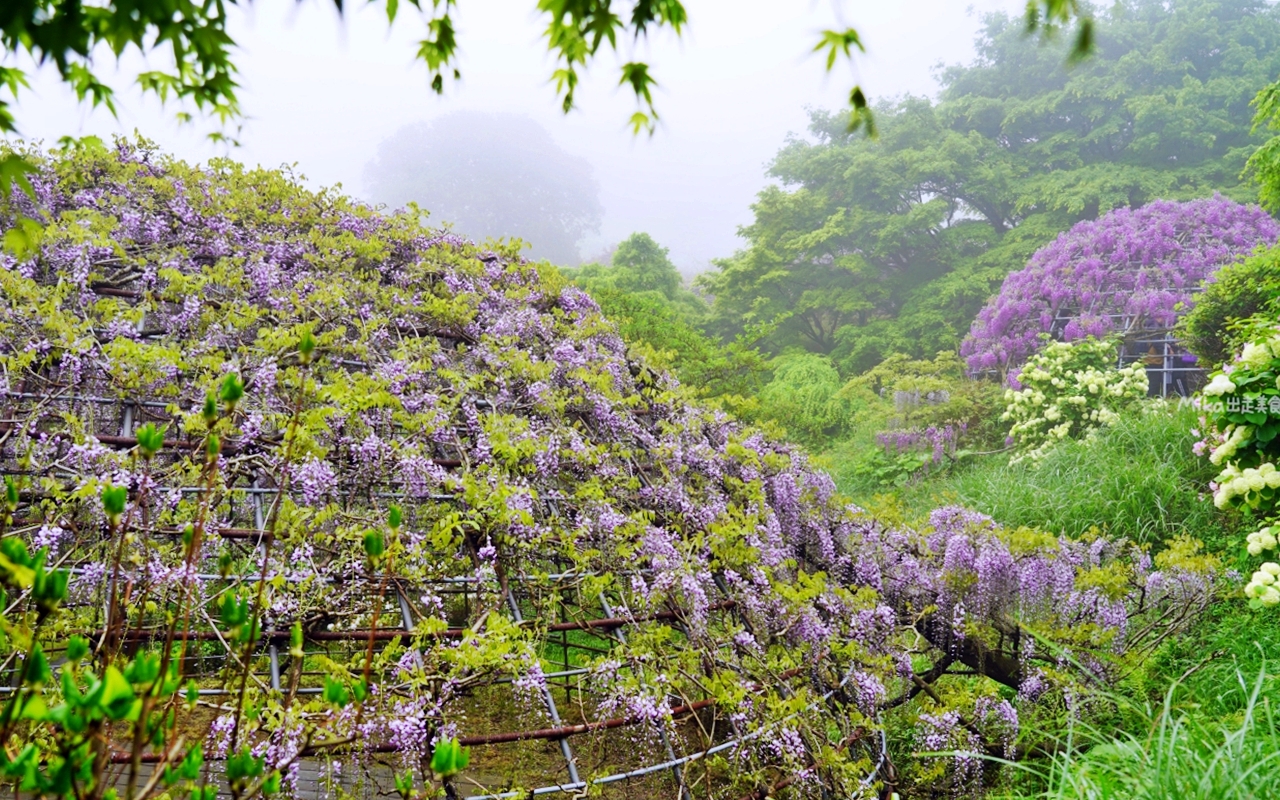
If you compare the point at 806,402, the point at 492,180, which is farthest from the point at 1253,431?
the point at 492,180

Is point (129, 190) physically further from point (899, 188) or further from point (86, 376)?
point (899, 188)

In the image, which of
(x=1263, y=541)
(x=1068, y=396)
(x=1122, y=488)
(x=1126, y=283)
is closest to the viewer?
(x=1263, y=541)

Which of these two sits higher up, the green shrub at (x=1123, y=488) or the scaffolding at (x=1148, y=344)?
the scaffolding at (x=1148, y=344)

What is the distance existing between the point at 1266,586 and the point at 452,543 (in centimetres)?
365

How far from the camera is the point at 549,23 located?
150cm

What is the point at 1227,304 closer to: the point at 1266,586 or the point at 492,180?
the point at 1266,586

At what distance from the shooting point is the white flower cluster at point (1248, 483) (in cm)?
364

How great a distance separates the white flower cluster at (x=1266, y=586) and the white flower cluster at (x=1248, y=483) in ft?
1.51

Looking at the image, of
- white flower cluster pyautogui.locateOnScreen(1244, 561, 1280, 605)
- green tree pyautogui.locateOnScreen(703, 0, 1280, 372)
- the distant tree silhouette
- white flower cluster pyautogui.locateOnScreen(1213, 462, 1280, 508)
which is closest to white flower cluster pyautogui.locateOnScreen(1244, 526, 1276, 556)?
white flower cluster pyautogui.locateOnScreen(1244, 561, 1280, 605)

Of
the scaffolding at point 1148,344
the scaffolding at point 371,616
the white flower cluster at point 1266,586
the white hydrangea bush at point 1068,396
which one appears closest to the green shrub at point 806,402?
the white hydrangea bush at point 1068,396

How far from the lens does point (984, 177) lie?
16.6 metres

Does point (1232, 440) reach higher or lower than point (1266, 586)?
higher

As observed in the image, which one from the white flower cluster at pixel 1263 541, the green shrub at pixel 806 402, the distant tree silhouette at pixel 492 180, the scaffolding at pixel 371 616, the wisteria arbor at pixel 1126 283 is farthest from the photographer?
the distant tree silhouette at pixel 492 180

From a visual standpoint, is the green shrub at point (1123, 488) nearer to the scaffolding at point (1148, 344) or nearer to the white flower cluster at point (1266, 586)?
the white flower cluster at point (1266, 586)
